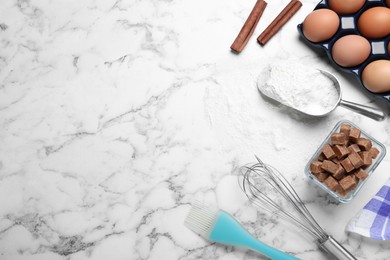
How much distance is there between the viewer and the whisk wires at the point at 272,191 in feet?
3.70

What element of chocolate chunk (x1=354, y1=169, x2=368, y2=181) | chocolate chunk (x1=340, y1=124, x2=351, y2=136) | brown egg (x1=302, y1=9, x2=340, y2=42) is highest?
brown egg (x1=302, y1=9, x2=340, y2=42)

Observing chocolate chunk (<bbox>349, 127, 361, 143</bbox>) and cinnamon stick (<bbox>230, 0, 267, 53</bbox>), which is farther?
cinnamon stick (<bbox>230, 0, 267, 53</bbox>)

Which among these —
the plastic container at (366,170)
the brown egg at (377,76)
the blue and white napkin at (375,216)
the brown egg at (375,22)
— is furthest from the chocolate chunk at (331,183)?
the brown egg at (375,22)

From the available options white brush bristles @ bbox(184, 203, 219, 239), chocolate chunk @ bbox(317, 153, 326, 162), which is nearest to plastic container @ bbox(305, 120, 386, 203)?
chocolate chunk @ bbox(317, 153, 326, 162)

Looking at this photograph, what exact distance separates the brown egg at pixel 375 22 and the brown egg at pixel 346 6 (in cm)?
2

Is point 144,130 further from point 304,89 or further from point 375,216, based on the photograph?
point 375,216

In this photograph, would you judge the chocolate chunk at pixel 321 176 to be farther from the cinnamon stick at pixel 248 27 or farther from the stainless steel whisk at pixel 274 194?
the cinnamon stick at pixel 248 27

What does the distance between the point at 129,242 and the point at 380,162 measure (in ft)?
1.97

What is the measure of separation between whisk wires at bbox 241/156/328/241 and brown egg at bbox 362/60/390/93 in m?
0.28

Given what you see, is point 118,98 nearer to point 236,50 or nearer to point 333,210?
point 236,50

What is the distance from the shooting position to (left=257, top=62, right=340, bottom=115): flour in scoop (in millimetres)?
1103

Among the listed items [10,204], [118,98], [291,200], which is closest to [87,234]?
[10,204]

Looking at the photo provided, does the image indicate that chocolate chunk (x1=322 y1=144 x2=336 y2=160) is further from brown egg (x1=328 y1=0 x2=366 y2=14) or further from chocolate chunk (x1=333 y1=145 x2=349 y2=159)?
brown egg (x1=328 y1=0 x2=366 y2=14)

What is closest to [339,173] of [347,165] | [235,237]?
[347,165]
